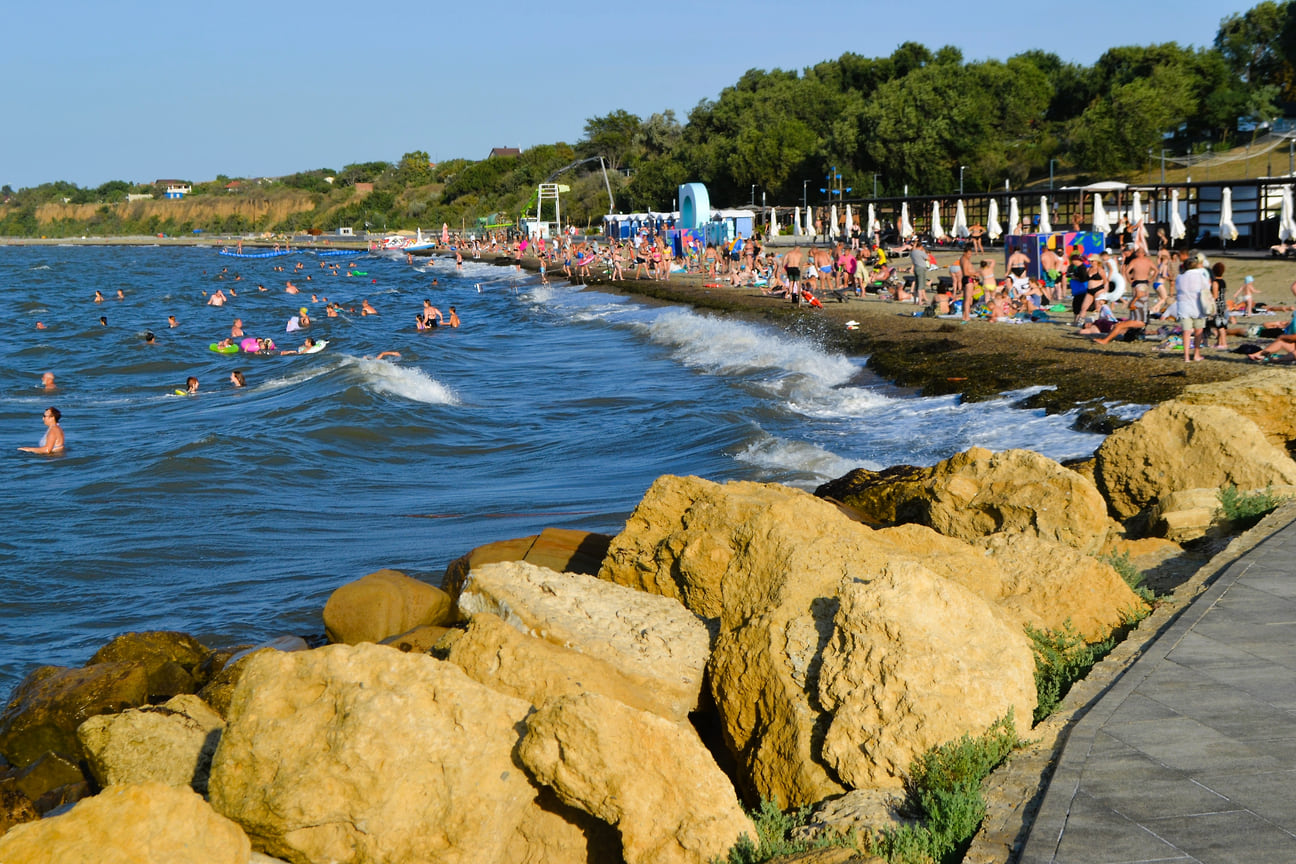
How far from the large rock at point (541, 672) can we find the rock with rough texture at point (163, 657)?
2705 mm

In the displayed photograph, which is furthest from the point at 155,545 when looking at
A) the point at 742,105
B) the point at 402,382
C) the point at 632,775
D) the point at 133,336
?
the point at 742,105

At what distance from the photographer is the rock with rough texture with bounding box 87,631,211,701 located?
6461 mm

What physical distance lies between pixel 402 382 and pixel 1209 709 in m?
19.0

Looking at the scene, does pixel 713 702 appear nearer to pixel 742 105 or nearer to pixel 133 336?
pixel 133 336

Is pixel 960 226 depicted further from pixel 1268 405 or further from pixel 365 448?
pixel 1268 405

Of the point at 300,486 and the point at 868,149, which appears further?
the point at 868,149

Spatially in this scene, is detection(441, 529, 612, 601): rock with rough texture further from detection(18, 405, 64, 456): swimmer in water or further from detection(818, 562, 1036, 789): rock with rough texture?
detection(18, 405, 64, 456): swimmer in water

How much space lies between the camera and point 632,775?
3.64m

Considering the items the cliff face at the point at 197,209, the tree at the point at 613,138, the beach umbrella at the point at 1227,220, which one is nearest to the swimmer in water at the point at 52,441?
the beach umbrella at the point at 1227,220

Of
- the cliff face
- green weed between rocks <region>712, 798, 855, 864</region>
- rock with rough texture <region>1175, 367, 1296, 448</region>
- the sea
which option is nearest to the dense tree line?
the sea

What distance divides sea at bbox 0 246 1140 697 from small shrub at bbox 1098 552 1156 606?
462cm

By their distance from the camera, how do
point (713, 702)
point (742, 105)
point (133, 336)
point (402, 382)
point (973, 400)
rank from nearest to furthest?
1. point (713, 702)
2. point (973, 400)
3. point (402, 382)
4. point (133, 336)
5. point (742, 105)

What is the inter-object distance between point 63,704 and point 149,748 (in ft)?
5.66

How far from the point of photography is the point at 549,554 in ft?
23.2
